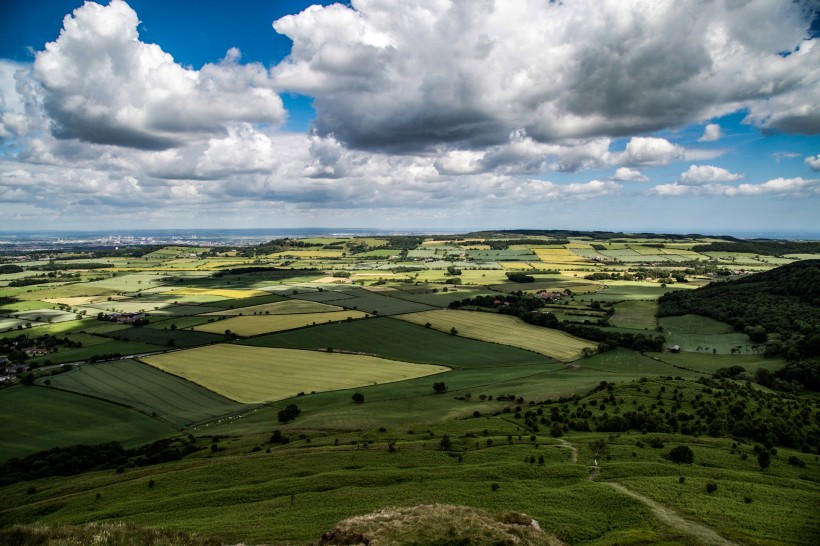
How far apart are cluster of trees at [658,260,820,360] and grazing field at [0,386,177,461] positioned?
12917cm

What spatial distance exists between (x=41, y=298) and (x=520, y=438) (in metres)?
198

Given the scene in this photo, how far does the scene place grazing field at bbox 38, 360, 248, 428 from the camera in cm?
8168

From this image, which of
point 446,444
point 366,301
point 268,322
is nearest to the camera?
point 446,444

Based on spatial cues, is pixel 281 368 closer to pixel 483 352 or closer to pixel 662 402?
pixel 483 352

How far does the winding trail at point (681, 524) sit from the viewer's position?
35.7m

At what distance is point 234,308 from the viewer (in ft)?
531

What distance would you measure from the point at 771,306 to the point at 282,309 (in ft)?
497

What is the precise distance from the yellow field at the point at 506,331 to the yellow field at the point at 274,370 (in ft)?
96.4

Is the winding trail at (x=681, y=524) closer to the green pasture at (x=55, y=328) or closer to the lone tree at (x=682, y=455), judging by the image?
the lone tree at (x=682, y=455)

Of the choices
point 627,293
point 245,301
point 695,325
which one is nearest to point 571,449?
point 695,325

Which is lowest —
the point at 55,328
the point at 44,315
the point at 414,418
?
the point at 414,418

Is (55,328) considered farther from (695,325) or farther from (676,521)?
(695,325)

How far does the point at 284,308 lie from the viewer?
160 m

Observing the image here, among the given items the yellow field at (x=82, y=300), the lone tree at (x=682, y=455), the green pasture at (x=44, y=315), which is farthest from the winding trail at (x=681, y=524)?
the yellow field at (x=82, y=300)
